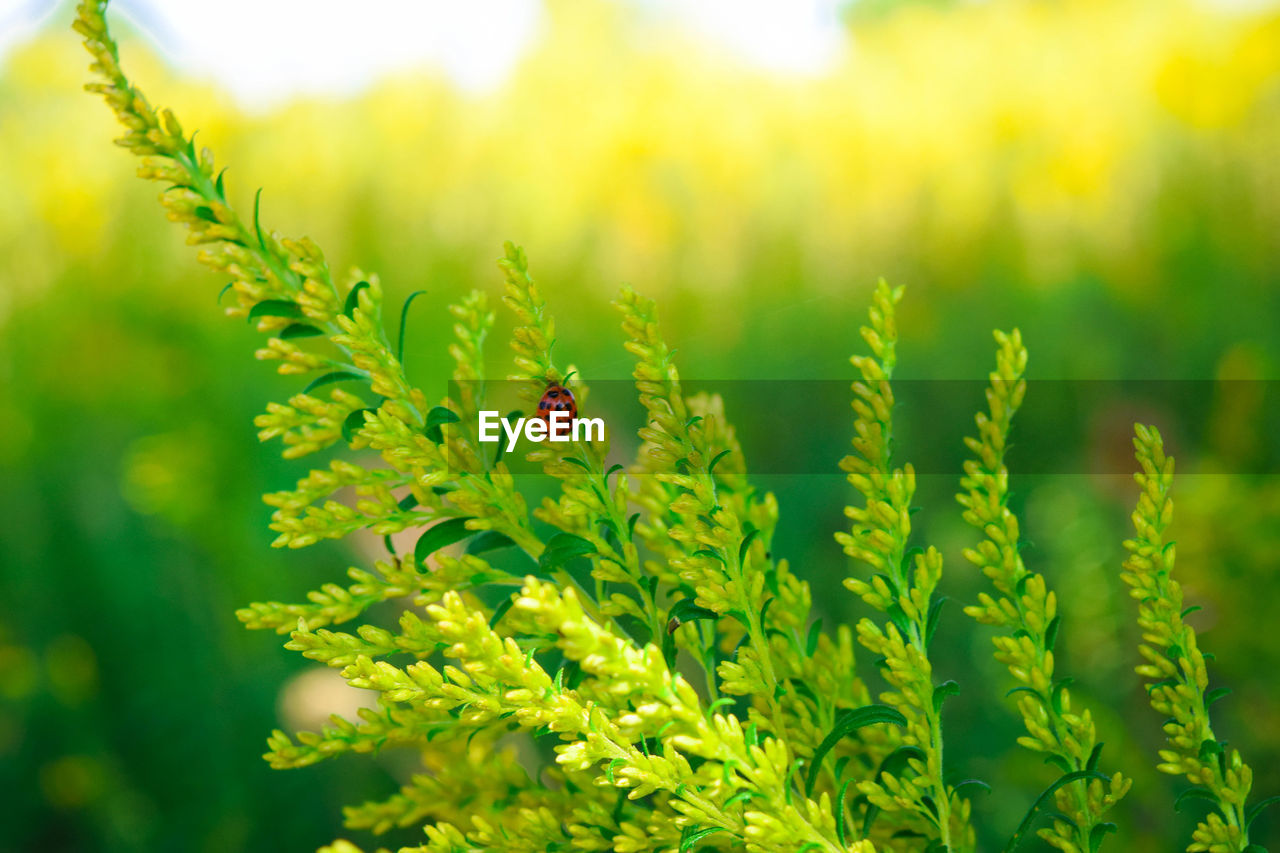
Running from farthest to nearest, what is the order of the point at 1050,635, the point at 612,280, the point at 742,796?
the point at 612,280 < the point at 1050,635 < the point at 742,796

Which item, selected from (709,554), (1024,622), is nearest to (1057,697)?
(1024,622)

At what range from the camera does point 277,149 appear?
6.02 feet

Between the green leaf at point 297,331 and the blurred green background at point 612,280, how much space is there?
874 mm

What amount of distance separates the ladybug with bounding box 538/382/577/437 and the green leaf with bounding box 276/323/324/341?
8 centimetres

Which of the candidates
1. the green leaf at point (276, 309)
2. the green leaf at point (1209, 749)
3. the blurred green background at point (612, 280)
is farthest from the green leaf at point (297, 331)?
the blurred green background at point (612, 280)

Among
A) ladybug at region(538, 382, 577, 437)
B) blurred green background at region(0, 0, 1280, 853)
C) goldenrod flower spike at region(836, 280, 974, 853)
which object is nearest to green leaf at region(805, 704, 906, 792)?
goldenrod flower spike at region(836, 280, 974, 853)

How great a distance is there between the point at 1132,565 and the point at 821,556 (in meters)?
0.98

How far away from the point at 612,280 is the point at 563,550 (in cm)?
144

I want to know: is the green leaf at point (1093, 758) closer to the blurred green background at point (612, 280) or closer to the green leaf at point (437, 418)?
the green leaf at point (437, 418)

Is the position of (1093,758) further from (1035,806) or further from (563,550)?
(563,550)

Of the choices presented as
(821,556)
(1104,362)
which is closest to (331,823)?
(821,556)

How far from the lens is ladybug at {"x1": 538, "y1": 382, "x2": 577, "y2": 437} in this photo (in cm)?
32

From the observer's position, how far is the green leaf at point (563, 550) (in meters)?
0.30

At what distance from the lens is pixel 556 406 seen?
32 cm
